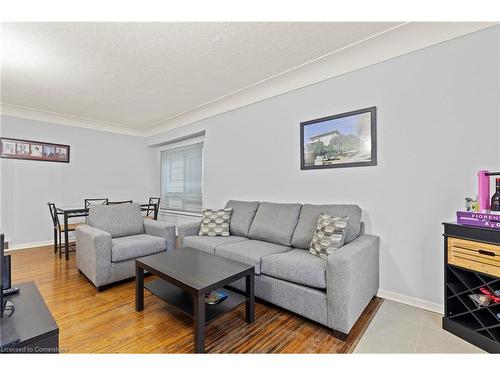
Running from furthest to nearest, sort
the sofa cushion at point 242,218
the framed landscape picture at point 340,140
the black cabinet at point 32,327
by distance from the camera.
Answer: the sofa cushion at point 242,218
the framed landscape picture at point 340,140
the black cabinet at point 32,327

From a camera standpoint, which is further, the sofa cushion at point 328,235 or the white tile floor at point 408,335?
the sofa cushion at point 328,235

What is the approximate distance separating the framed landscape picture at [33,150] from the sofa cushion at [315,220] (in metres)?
→ 4.57

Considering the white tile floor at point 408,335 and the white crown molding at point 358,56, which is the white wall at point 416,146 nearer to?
the white crown molding at point 358,56

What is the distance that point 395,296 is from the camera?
2158 mm

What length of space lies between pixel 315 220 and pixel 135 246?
1992 mm

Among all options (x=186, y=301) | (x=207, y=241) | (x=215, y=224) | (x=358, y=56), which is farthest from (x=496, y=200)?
(x=215, y=224)

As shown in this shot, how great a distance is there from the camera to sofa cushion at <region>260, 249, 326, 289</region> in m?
1.74

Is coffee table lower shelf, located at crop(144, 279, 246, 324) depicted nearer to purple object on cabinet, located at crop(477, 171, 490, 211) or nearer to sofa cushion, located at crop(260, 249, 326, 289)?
sofa cushion, located at crop(260, 249, 326, 289)

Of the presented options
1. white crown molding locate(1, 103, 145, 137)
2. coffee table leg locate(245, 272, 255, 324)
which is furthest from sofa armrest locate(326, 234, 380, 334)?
white crown molding locate(1, 103, 145, 137)

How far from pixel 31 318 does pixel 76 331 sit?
0.88m

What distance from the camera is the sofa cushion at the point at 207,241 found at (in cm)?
251

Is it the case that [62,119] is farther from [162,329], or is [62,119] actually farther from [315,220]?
[315,220]

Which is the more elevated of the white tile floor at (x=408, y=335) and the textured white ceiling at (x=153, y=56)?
the textured white ceiling at (x=153, y=56)

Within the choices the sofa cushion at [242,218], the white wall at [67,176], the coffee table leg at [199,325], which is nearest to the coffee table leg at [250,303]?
the coffee table leg at [199,325]
